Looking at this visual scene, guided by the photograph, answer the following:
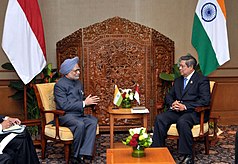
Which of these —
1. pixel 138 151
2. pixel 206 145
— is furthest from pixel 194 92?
pixel 138 151

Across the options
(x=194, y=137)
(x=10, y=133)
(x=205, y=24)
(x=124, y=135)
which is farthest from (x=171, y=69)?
(x=10, y=133)

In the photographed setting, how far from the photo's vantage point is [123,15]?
21.2 feet

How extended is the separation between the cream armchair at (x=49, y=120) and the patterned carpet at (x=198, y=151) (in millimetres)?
229

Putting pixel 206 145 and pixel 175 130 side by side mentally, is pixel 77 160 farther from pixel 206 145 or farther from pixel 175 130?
pixel 206 145

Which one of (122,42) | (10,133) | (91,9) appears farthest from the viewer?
(91,9)

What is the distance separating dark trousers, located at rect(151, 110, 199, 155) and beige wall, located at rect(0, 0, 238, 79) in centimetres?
189

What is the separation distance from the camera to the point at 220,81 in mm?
6770

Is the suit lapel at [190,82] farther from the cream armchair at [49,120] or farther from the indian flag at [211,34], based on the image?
the cream armchair at [49,120]

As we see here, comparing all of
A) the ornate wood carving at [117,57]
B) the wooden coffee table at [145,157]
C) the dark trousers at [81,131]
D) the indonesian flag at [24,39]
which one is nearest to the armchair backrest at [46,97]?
the dark trousers at [81,131]

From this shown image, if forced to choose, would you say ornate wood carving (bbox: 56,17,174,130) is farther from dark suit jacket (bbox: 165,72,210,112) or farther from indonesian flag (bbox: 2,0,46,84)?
dark suit jacket (bbox: 165,72,210,112)

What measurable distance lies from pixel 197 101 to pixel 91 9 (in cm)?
250

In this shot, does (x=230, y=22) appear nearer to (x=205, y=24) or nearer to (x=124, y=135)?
(x=205, y=24)

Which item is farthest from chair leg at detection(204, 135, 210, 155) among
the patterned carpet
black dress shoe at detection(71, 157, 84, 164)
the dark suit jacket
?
black dress shoe at detection(71, 157, 84, 164)

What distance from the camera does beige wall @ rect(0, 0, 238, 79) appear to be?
21.1ft
